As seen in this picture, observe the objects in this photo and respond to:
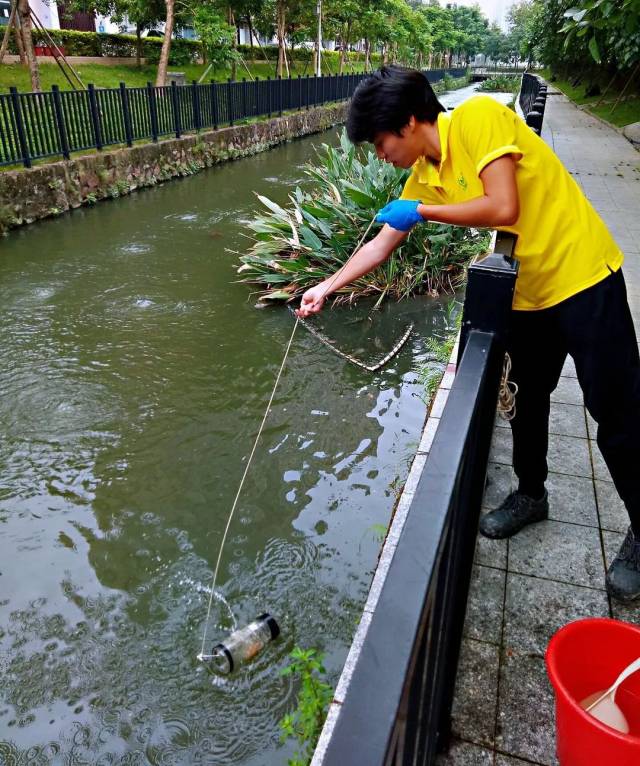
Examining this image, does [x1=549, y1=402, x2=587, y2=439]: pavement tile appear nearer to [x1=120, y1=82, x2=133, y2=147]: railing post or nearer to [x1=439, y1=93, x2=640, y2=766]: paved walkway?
[x1=439, y1=93, x2=640, y2=766]: paved walkway

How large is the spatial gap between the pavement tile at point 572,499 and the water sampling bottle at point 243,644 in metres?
1.28

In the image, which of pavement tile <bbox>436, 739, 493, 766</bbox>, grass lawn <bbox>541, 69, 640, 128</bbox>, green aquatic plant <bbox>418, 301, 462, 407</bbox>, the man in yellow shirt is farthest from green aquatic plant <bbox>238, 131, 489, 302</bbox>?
grass lawn <bbox>541, 69, 640, 128</bbox>

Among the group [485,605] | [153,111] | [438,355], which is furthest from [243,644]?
[153,111]

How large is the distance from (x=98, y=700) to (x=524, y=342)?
85.0 inches

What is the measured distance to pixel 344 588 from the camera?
3.08 meters

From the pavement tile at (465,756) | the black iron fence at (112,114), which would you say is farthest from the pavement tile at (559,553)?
the black iron fence at (112,114)

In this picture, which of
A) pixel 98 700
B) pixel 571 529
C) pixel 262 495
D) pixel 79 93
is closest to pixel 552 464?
pixel 571 529

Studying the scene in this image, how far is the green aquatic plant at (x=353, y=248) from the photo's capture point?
621 cm

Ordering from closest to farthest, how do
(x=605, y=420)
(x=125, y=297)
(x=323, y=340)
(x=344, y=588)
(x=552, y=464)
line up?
(x=605, y=420), (x=552, y=464), (x=344, y=588), (x=323, y=340), (x=125, y=297)

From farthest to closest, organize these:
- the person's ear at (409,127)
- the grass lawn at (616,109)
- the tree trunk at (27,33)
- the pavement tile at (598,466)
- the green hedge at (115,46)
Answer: the green hedge at (115,46) < the grass lawn at (616,109) < the tree trunk at (27,33) < the pavement tile at (598,466) < the person's ear at (409,127)

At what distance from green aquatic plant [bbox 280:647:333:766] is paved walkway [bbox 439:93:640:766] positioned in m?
0.67

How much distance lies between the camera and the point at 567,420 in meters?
3.25

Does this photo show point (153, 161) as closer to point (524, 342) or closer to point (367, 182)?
point (367, 182)

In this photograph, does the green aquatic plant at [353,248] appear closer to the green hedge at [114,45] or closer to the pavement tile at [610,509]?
the pavement tile at [610,509]
